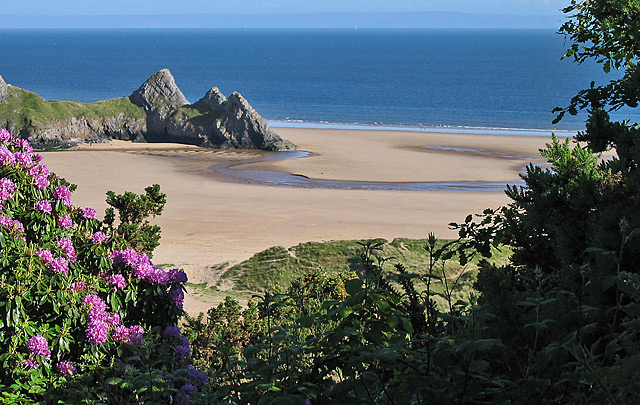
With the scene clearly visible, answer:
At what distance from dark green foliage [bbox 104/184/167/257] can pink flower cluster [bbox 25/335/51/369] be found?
3.10 m

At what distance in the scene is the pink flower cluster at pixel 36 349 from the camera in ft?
13.4

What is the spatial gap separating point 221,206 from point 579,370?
22210mm

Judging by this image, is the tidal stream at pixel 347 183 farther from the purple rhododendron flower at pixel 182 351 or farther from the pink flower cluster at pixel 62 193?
the purple rhododendron flower at pixel 182 351

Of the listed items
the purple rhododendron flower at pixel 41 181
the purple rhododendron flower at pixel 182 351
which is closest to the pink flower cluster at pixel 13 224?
the purple rhododendron flower at pixel 41 181

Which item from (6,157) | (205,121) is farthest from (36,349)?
(205,121)

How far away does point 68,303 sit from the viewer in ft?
13.9

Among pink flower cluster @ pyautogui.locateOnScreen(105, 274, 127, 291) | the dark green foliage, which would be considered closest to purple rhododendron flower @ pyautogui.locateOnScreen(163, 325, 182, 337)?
pink flower cluster @ pyautogui.locateOnScreen(105, 274, 127, 291)

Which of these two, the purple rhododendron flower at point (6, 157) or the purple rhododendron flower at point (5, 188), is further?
the purple rhododendron flower at point (6, 157)

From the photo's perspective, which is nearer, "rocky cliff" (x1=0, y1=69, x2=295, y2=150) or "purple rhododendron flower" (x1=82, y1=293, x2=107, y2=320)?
"purple rhododendron flower" (x1=82, y1=293, x2=107, y2=320)

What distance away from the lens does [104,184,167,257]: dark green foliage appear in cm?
733

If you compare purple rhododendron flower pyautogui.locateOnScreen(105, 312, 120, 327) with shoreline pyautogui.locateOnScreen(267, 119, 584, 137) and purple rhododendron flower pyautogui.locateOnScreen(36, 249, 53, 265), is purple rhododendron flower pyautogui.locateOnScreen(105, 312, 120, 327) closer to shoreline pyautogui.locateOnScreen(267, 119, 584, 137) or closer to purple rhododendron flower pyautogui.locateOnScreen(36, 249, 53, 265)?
purple rhododendron flower pyautogui.locateOnScreen(36, 249, 53, 265)

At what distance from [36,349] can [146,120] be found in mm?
39901

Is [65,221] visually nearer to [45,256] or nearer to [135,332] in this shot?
[45,256]

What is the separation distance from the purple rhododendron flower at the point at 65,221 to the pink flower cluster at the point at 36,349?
101 cm
